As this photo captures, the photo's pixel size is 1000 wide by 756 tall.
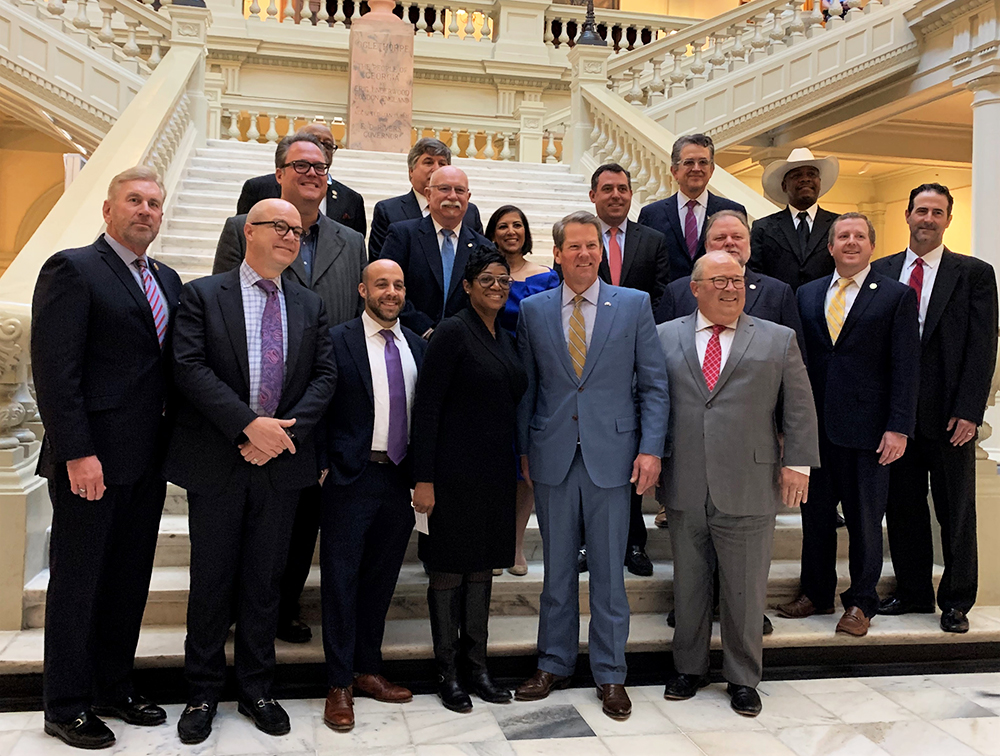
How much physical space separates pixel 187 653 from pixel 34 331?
1165 millimetres

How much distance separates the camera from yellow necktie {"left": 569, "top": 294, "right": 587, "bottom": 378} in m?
3.32

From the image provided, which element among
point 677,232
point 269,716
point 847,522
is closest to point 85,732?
point 269,716

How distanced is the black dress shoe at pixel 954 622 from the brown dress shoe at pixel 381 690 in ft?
7.65

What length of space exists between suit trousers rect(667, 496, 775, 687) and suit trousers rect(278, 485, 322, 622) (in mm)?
1391

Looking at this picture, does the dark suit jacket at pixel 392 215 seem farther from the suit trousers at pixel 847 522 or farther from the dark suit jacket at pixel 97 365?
the suit trousers at pixel 847 522

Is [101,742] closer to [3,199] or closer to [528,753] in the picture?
[528,753]

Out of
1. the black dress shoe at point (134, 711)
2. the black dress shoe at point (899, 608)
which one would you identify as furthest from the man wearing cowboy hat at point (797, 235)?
the black dress shoe at point (134, 711)

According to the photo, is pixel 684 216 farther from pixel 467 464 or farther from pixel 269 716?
pixel 269 716

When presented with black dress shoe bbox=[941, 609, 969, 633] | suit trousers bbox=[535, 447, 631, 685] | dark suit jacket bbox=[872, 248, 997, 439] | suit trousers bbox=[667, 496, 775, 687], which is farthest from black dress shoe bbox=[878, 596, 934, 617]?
suit trousers bbox=[535, 447, 631, 685]

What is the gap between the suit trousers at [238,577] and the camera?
9.65 ft

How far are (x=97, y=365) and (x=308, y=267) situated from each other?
38.0 inches

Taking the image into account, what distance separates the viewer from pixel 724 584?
3.35 m

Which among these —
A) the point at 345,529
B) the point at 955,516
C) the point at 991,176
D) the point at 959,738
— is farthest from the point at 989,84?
the point at 345,529

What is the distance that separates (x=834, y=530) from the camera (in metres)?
3.85
